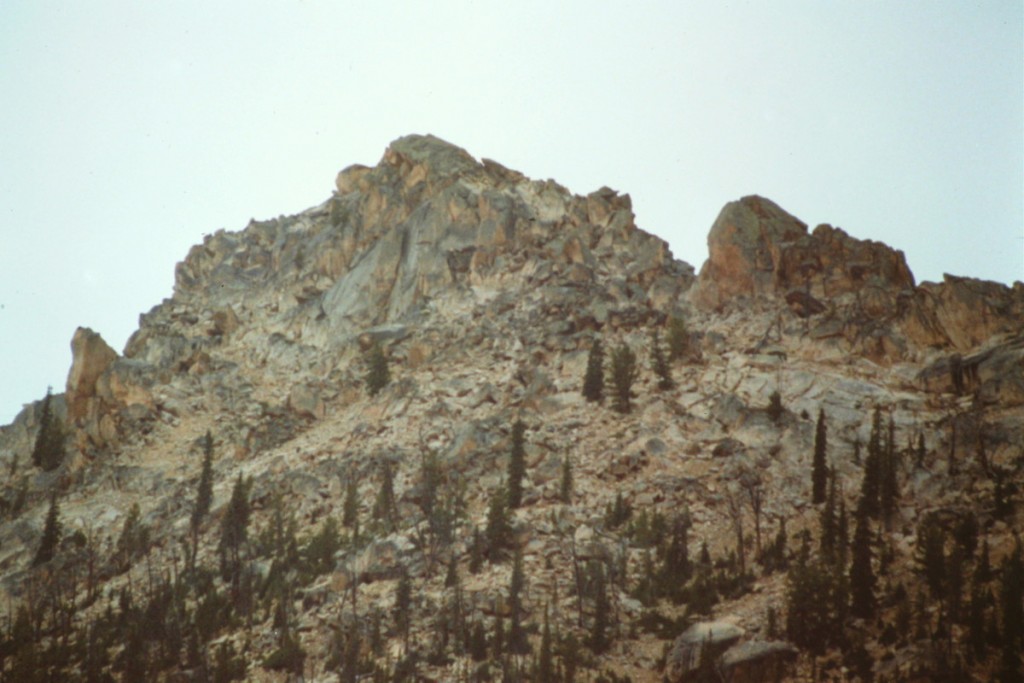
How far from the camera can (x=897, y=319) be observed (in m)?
66.0

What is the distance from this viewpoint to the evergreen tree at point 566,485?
57.1 meters

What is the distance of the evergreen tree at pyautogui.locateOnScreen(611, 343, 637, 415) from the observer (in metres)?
65.6

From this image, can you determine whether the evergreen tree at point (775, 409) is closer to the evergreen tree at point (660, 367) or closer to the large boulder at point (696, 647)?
the evergreen tree at point (660, 367)

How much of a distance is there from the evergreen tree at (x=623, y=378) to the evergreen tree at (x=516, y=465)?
7414 millimetres

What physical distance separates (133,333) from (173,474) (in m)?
28.8

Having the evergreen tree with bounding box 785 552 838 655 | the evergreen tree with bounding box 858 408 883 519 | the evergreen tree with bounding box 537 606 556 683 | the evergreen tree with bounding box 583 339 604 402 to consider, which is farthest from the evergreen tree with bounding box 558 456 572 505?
the evergreen tree with bounding box 858 408 883 519

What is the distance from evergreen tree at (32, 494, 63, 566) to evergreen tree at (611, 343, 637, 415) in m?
39.7

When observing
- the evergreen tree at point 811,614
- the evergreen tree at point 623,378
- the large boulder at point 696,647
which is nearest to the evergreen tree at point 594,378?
the evergreen tree at point 623,378

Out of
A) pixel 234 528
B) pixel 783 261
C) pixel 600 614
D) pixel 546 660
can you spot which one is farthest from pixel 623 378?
pixel 234 528

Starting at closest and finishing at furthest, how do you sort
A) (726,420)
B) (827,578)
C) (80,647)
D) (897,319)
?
(827,578) < (80,647) < (726,420) < (897,319)

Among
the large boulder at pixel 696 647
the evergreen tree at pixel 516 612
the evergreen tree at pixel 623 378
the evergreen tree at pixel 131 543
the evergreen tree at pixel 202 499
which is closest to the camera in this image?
the large boulder at pixel 696 647

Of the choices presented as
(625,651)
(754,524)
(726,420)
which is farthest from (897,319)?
(625,651)

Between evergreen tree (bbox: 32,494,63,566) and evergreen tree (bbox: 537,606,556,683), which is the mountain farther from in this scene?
evergreen tree (bbox: 32,494,63,566)

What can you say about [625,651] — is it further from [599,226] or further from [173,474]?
[599,226]
